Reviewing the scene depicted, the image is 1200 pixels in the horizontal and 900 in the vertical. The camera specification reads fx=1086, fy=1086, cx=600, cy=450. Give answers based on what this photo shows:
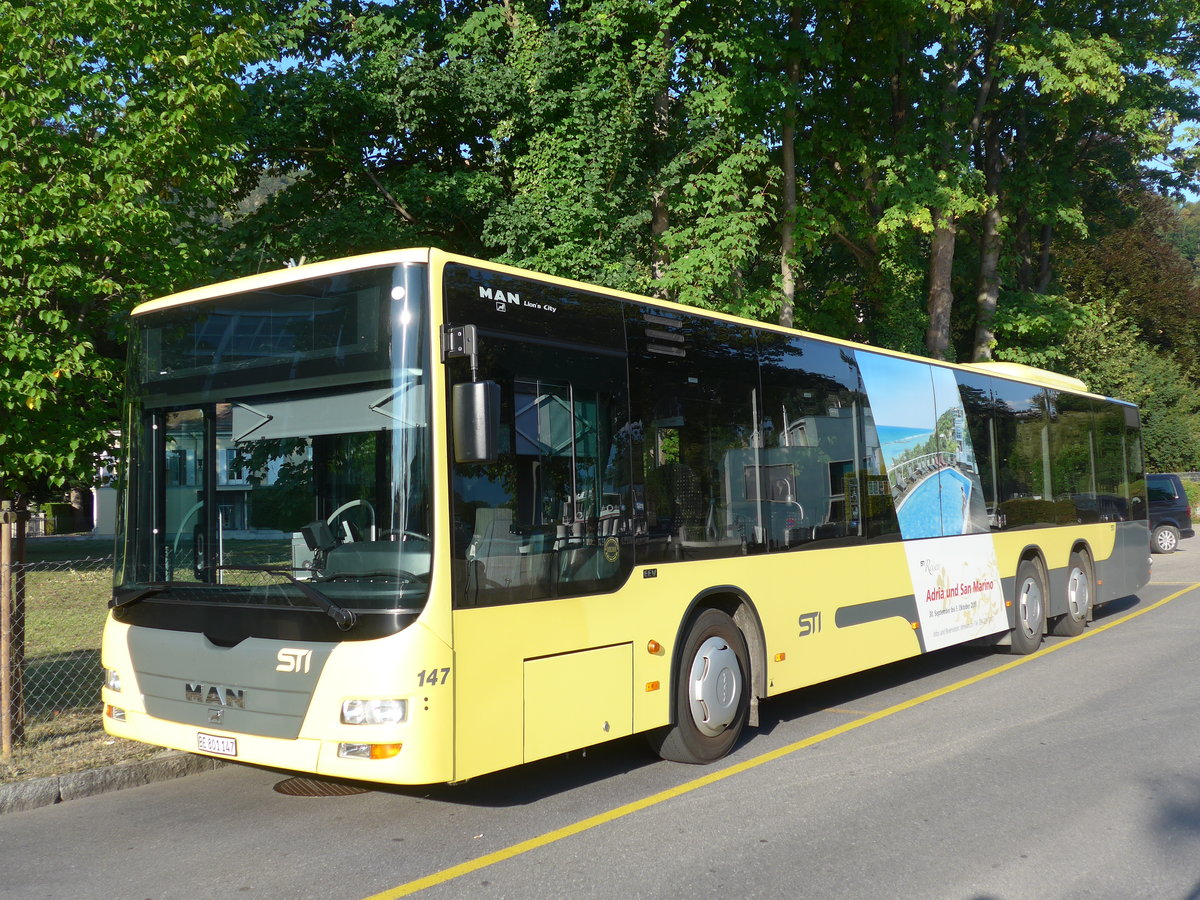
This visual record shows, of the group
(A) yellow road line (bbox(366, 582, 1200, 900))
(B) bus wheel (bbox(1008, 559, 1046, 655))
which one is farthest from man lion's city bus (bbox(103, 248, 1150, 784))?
(B) bus wheel (bbox(1008, 559, 1046, 655))

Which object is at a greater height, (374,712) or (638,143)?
(638,143)

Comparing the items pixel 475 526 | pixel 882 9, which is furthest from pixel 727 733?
pixel 882 9

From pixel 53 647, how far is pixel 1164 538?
26438 mm

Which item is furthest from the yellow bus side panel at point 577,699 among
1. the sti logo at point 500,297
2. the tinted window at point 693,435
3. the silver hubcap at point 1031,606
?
the silver hubcap at point 1031,606

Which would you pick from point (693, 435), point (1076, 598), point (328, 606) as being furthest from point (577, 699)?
point (1076, 598)

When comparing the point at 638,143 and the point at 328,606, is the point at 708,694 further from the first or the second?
the point at 638,143

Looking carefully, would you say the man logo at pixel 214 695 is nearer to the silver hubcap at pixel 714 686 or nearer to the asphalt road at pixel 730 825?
the asphalt road at pixel 730 825

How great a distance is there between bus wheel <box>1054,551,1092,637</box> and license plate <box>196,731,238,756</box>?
10.9 metres

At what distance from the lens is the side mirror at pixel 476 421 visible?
5.32 metres

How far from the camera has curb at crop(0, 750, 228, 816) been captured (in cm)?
649

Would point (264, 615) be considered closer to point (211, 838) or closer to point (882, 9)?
point (211, 838)

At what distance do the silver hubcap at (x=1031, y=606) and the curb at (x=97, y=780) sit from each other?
864 cm

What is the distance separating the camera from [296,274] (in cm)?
599

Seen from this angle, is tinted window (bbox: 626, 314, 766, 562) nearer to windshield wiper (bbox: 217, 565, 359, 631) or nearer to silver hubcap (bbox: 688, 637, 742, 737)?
silver hubcap (bbox: 688, 637, 742, 737)
